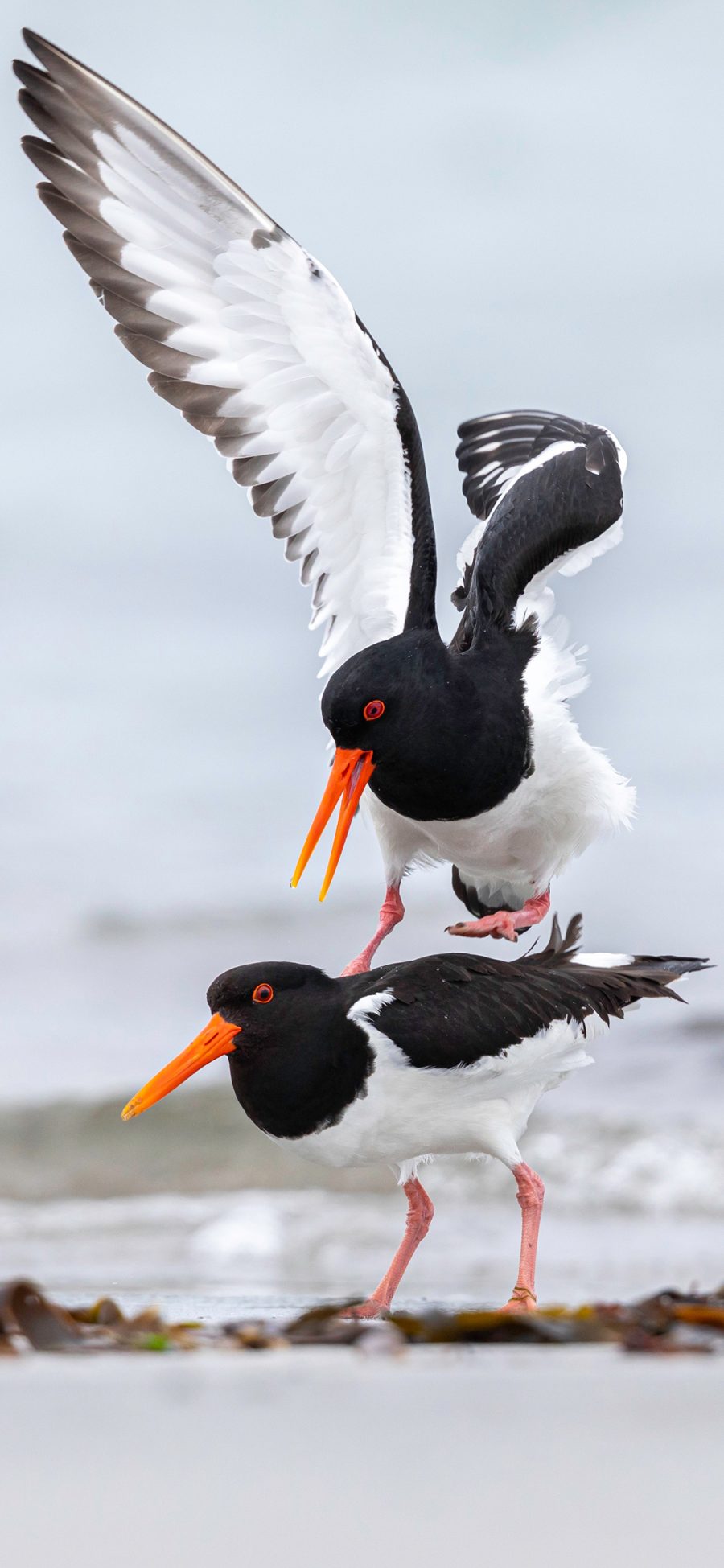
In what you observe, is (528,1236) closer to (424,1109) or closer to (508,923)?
(424,1109)

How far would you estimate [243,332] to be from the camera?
5.46 meters

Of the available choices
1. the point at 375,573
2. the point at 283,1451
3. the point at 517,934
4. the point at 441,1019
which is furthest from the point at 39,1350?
the point at 375,573

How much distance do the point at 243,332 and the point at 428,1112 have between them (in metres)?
2.57

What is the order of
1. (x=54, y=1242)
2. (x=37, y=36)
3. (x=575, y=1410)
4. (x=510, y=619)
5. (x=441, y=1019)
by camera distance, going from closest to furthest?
(x=575, y=1410) < (x=441, y=1019) < (x=37, y=36) < (x=510, y=619) < (x=54, y=1242)

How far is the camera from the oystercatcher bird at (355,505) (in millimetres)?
5215

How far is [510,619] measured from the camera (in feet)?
18.7

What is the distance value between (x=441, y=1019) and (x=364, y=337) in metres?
2.14

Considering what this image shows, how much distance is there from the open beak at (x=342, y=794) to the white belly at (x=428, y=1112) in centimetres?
71

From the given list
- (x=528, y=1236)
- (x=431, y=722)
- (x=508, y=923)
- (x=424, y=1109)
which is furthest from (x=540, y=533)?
(x=528, y=1236)

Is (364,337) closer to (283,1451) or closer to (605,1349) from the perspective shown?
(605,1349)

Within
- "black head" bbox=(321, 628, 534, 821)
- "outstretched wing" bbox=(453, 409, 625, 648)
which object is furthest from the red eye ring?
"outstretched wing" bbox=(453, 409, 625, 648)

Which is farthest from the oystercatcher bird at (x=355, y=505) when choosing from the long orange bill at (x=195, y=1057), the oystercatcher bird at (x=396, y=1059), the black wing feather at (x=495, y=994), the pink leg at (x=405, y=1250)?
the pink leg at (x=405, y=1250)

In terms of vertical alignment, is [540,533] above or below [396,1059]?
above

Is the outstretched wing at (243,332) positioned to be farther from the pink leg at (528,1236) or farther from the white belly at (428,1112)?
the pink leg at (528,1236)
